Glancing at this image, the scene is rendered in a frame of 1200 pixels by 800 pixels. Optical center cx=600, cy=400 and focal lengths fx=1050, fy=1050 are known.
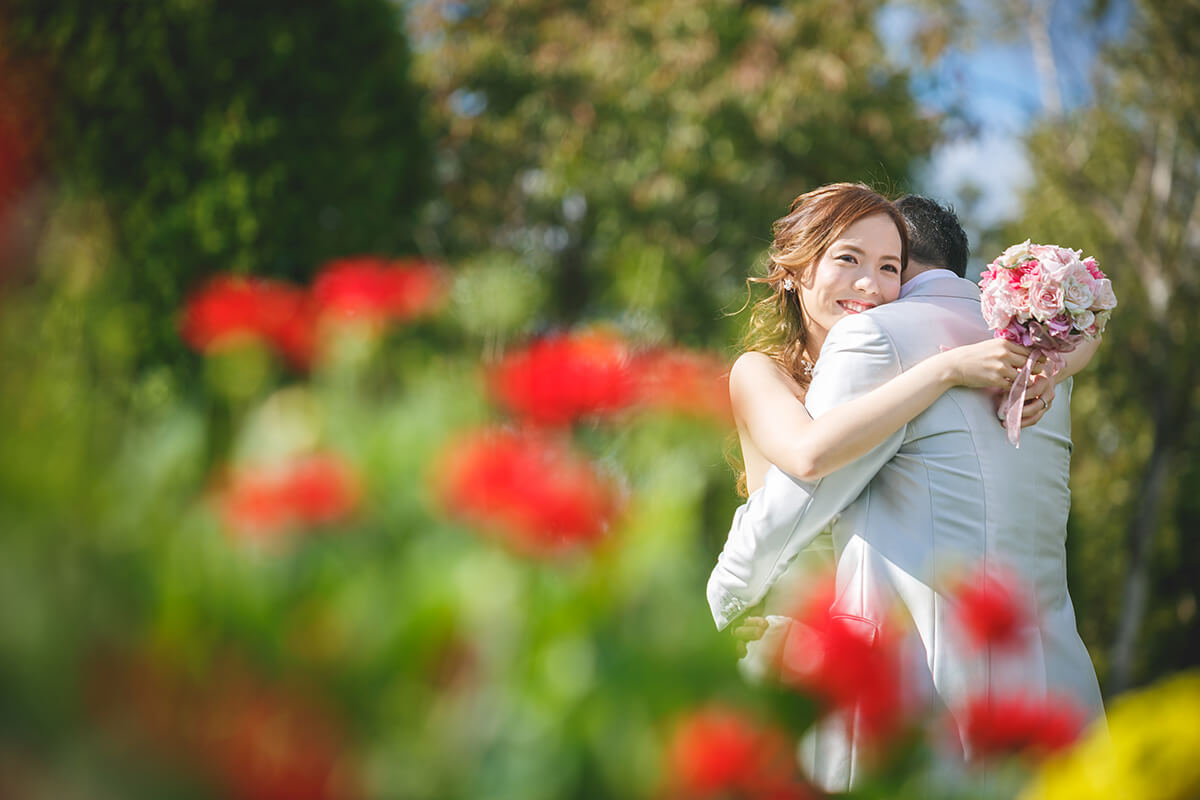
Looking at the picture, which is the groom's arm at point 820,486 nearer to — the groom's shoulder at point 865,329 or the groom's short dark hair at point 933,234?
the groom's shoulder at point 865,329

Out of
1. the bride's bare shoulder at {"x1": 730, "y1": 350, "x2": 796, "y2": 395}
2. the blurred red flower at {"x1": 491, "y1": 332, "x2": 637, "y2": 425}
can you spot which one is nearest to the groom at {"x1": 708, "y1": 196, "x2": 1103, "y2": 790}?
the bride's bare shoulder at {"x1": 730, "y1": 350, "x2": 796, "y2": 395}

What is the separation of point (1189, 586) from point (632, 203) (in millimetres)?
7975

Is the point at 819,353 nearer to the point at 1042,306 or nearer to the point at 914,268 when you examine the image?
the point at 914,268

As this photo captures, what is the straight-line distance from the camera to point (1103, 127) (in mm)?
13469

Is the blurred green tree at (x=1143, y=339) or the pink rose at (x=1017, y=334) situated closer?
the pink rose at (x=1017, y=334)

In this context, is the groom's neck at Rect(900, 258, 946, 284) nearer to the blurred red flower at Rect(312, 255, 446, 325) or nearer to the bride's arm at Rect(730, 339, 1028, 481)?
the bride's arm at Rect(730, 339, 1028, 481)

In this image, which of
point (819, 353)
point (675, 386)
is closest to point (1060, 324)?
point (819, 353)

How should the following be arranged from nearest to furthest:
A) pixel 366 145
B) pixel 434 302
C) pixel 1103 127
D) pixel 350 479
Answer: pixel 350 479
pixel 434 302
pixel 366 145
pixel 1103 127

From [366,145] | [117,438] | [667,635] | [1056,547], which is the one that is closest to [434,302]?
[117,438]

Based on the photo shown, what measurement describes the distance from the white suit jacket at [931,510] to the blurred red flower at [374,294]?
135 centimetres

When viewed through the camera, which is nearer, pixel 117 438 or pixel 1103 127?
pixel 117 438

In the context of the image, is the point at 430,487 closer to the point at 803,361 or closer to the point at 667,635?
the point at 667,635

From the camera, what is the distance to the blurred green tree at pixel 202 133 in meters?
5.94

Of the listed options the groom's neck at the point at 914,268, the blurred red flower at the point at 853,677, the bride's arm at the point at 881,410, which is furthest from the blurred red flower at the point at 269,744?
the groom's neck at the point at 914,268
